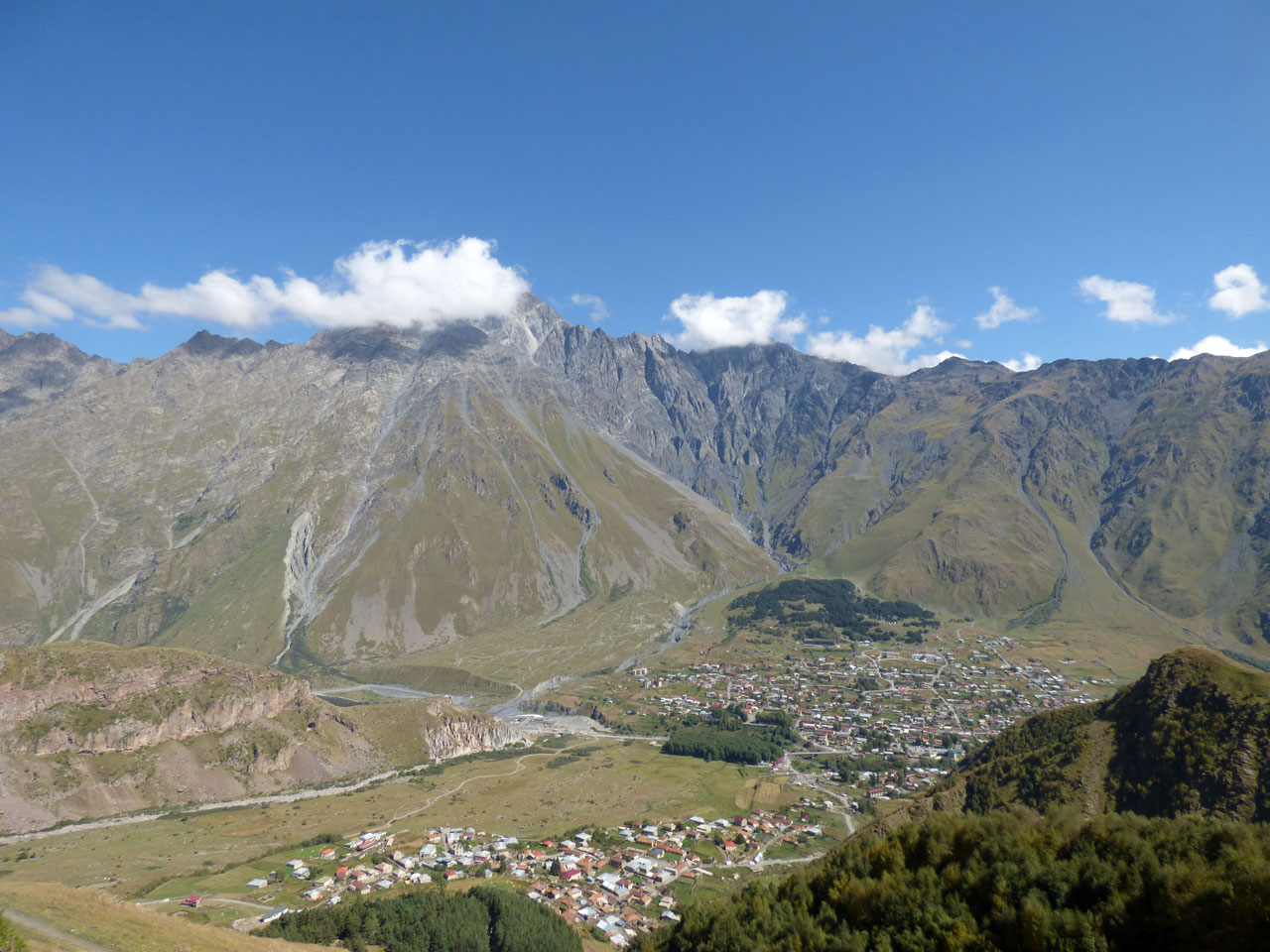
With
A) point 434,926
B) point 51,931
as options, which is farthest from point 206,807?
point 51,931

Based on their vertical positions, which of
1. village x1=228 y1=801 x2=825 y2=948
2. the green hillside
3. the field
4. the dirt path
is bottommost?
the field

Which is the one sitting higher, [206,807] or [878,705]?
[206,807]

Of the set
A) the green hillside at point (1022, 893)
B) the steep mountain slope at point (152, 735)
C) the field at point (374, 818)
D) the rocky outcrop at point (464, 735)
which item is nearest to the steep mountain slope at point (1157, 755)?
the green hillside at point (1022, 893)

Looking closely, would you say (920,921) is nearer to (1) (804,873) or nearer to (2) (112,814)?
(1) (804,873)

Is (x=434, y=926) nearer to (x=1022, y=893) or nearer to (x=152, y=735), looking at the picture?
(x=1022, y=893)

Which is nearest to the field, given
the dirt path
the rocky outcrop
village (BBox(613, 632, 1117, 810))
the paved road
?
the paved road

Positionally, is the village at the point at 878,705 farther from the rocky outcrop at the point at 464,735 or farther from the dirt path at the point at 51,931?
the dirt path at the point at 51,931

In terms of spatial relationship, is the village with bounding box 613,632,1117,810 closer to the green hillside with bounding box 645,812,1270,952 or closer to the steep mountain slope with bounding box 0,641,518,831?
the steep mountain slope with bounding box 0,641,518,831
